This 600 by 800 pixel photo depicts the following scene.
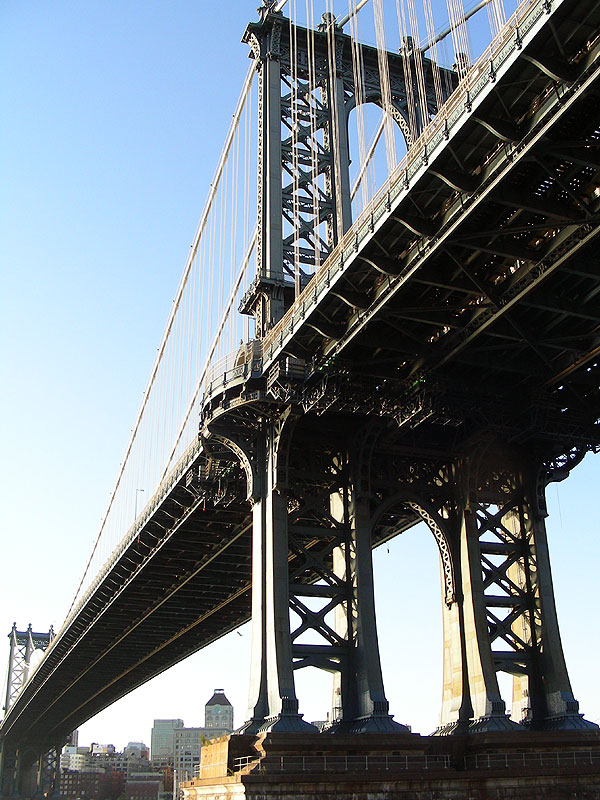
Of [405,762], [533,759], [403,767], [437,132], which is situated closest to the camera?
[437,132]

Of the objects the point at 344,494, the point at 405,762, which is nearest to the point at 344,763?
the point at 405,762

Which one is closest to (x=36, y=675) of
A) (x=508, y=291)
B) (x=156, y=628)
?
(x=156, y=628)

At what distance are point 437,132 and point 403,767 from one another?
19.3 meters

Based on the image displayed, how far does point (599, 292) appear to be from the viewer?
2870 cm

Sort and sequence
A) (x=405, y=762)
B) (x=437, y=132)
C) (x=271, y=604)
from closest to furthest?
(x=437, y=132) → (x=405, y=762) → (x=271, y=604)

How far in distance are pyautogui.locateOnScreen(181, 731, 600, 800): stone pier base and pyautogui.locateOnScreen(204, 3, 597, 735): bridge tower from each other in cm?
91

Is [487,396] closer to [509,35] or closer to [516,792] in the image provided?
[516,792]

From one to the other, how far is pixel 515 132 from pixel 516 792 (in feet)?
67.2

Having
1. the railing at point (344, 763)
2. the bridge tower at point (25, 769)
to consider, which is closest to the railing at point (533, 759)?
the railing at point (344, 763)

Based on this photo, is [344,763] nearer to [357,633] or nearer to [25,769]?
[357,633]

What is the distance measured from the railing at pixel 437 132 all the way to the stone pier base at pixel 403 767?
13.9 metres

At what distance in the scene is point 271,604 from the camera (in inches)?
1273

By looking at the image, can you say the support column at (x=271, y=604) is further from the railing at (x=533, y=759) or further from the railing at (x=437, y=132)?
the railing at (x=437, y=132)

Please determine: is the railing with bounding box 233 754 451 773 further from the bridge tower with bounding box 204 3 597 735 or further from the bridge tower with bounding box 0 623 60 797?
the bridge tower with bounding box 0 623 60 797
